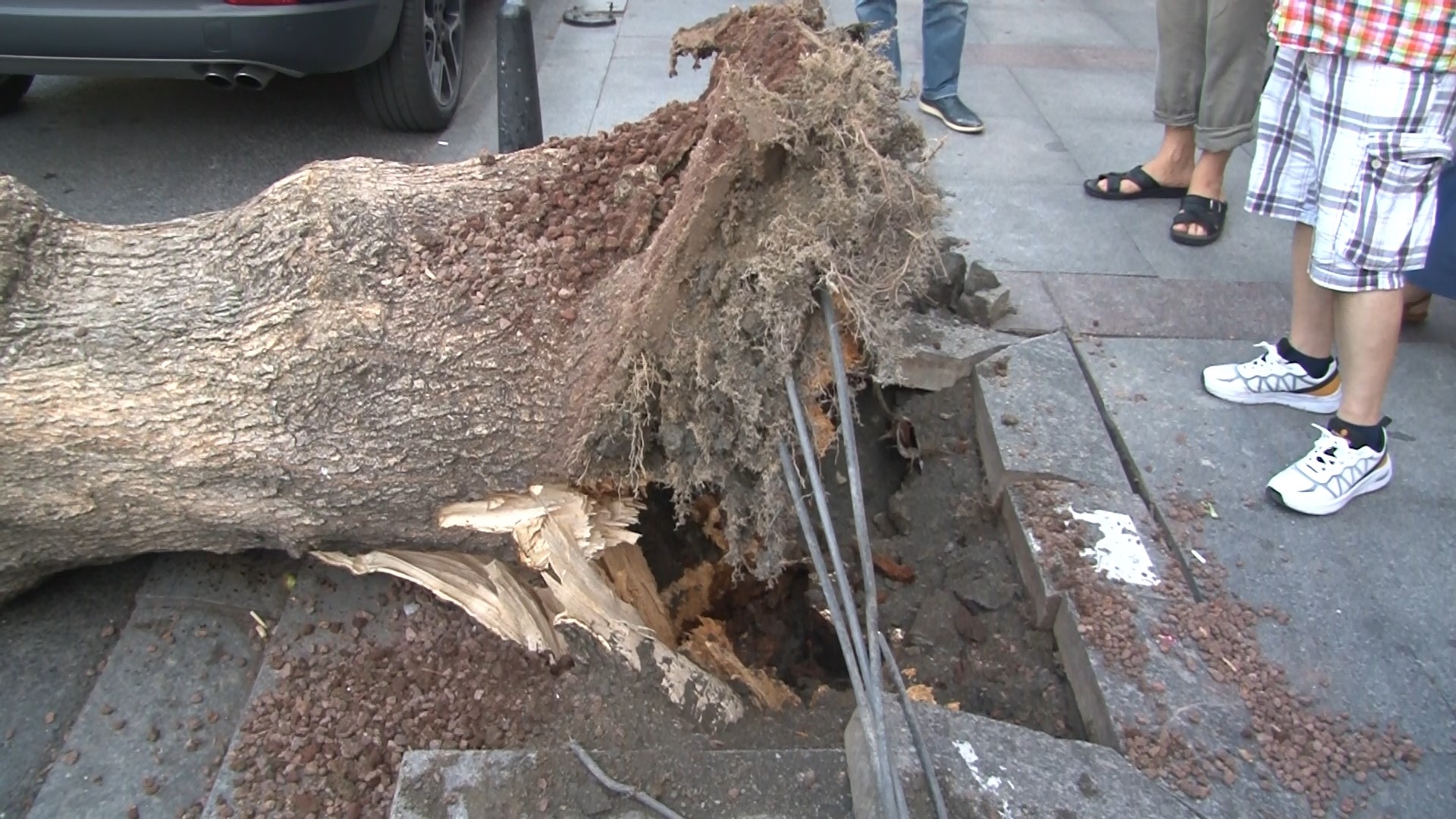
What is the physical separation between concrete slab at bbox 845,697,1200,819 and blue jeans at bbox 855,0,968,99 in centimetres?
342

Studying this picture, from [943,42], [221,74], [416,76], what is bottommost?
[943,42]

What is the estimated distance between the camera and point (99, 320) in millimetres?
2160

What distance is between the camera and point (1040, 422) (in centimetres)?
286

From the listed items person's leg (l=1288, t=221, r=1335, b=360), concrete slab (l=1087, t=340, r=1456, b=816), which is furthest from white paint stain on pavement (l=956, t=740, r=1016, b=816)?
person's leg (l=1288, t=221, r=1335, b=360)

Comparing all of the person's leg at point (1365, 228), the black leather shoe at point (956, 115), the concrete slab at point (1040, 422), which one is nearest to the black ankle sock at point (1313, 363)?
the person's leg at point (1365, 228)

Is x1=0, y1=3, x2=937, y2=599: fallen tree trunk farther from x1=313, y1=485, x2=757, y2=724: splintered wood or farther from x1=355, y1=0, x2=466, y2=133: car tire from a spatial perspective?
x1=355, y1=0, x2=466, y2=133: car tire

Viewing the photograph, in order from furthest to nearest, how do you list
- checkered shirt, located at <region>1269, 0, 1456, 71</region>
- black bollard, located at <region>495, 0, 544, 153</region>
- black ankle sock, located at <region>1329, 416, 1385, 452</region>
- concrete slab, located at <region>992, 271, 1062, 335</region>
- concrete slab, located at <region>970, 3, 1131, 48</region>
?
concrete slab, located at <region>970, 3, 1131, 48</region> < black bollard, located at <region>495, 0, 544, 153</region> < concrete slab, located at <region>992, 271, 1062, 335</region> < black ankle sock, located at <region>1329, 416, 1385, 452</region> < checkered shirt, located at <region>1269, 0, 1456, 71</region>

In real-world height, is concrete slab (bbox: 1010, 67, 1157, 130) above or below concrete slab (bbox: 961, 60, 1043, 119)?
below

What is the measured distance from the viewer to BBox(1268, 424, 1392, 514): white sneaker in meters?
2.64

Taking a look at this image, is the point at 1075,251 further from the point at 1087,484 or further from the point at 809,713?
the point at 809,713

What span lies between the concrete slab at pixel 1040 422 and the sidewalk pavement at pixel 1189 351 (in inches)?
1.2

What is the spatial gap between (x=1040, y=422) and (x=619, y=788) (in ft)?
5.57

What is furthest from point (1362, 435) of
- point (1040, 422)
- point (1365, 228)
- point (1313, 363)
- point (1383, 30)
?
point (1383, 30)

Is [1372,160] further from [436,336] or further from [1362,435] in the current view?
[436,336]
